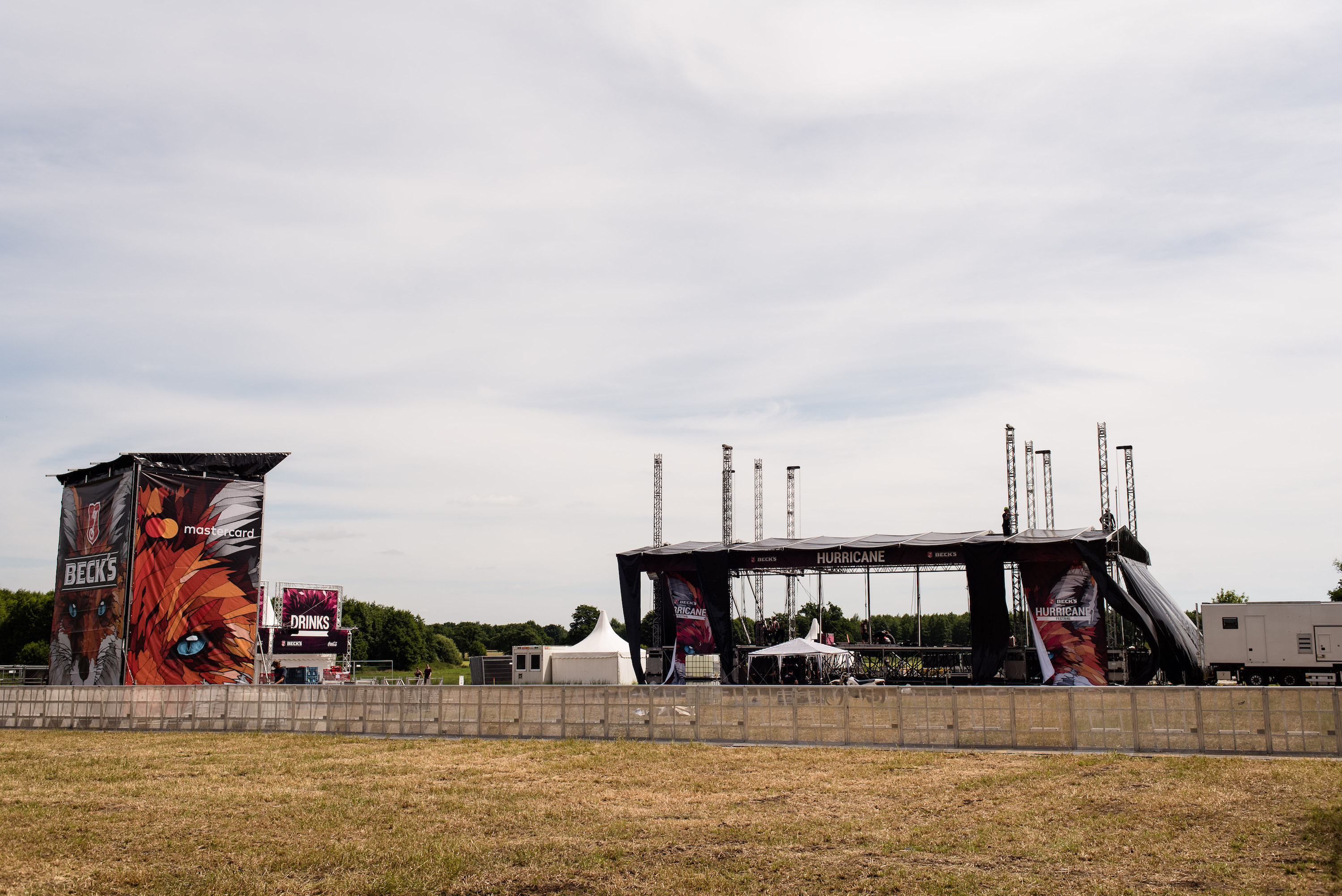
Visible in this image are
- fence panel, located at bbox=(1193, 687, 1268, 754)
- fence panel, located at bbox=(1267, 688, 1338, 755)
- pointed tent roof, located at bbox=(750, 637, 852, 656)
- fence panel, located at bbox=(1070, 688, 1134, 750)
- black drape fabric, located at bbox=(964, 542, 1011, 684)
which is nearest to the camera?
fence panel, located at bbox=(1267, 688, 1338, 755)

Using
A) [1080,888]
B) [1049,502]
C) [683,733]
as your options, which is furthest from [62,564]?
Result: [1049,502]

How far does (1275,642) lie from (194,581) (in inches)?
1272

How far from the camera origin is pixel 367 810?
1148 cm

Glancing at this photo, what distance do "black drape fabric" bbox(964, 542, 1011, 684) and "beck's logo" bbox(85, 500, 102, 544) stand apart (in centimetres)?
2661

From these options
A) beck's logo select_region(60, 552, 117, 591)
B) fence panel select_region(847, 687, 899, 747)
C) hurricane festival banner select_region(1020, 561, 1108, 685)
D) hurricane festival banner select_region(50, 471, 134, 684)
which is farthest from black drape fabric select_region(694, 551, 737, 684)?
fence panel select_region(847, 687, 899, 747)

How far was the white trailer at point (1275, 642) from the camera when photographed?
102 feet

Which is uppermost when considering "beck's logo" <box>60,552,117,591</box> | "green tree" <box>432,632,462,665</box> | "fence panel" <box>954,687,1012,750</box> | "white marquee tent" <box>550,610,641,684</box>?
"beck's logo" <box>60,552,117,591</box>

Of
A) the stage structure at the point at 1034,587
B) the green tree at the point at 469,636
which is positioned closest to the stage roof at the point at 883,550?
the stage structure at the point at 1034,587

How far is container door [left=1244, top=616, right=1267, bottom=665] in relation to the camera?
1247 inches

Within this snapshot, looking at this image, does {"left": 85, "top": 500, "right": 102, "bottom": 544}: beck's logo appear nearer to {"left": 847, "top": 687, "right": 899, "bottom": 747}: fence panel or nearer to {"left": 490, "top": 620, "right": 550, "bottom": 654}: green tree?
{"left": 847, "top": 687, "right": 899, "bottom": 747}: fence panel

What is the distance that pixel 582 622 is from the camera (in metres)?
148

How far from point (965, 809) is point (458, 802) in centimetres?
552

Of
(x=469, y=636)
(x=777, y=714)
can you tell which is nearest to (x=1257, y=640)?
(x=777, y=714)

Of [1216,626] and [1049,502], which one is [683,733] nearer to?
[1216,626]
